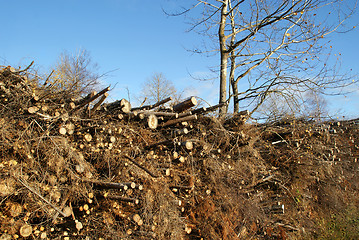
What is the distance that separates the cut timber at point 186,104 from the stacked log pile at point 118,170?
24mm

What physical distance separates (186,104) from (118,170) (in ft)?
5.75

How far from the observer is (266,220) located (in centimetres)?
583

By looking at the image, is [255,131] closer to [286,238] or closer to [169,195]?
[286,238]

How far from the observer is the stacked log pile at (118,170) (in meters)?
3.80

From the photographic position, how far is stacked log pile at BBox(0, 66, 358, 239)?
3.80 meters

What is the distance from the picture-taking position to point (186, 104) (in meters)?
5.25

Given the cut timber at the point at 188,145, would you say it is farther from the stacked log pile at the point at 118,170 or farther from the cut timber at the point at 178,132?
the cut timber at the point at 178,132

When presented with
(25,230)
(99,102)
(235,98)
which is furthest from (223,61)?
(25,230)

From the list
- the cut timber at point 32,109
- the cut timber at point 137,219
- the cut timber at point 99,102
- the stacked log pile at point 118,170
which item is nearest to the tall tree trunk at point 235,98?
the stacked log pile at point 118,170

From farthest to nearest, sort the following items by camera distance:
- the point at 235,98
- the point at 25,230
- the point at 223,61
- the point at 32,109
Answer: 1. the point at 235,98
2. the point at 223,61
3. the point at 32,109
4. the point at 25,230

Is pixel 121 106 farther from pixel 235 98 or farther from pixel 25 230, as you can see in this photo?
pixel 235 98

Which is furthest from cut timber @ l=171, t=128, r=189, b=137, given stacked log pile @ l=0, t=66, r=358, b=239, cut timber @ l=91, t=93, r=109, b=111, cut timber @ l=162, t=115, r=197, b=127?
cut timber @ l=91, t=93, r=109, b=111

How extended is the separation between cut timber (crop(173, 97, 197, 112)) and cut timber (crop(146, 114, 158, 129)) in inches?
21.6

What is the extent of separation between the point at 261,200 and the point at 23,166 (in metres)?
4.80
